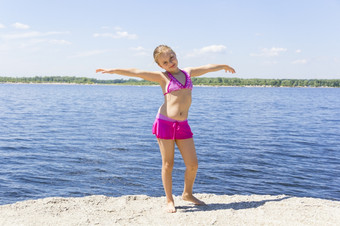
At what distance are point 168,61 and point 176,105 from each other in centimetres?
68

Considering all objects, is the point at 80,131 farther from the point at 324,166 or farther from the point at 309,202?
the point at 309,202

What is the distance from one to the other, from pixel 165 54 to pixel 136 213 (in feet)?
7.99

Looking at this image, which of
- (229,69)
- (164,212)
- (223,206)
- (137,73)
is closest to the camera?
(137,73)

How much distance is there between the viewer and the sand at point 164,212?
4941 mm

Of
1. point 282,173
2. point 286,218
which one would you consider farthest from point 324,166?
point 286,218

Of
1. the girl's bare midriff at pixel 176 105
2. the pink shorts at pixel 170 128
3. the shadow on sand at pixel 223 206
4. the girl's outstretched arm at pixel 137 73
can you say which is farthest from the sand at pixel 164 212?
the girl's outstretched arm at pixel 137 73

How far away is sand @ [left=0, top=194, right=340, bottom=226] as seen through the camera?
4.94m

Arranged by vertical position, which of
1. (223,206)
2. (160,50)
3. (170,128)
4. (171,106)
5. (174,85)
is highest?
(160,50)

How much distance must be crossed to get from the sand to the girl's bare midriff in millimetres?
1483

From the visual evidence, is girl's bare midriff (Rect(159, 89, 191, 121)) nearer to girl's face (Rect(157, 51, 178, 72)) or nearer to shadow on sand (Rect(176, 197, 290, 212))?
girl's face (Rect(157, 51, 178, 72))

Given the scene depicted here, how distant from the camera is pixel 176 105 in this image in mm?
5328

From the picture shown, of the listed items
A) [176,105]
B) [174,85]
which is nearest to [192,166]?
[176,105]

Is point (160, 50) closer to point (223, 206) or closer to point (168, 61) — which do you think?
point (168, 61)

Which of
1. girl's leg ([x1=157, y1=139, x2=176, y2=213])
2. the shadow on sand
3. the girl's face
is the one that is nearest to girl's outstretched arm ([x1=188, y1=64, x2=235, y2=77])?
the girl's face
